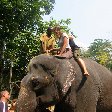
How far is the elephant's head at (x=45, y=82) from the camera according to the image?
5754mm

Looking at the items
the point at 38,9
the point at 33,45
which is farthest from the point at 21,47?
the point at 38,9

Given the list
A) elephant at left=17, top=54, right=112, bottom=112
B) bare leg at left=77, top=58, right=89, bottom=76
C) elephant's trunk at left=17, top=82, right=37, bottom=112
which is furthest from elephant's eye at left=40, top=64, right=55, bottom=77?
bare leg at left=77, top=58, right=89, bottom=76

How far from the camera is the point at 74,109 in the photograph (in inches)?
250

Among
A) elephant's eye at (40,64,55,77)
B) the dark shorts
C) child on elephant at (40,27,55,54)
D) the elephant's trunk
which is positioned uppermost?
child on elephant at (40,27,55,54)

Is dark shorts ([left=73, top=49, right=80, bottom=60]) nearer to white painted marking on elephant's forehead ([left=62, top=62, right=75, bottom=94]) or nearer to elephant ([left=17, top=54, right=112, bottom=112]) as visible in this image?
elephant ([left=17, top=54, right=112, bottom=112])

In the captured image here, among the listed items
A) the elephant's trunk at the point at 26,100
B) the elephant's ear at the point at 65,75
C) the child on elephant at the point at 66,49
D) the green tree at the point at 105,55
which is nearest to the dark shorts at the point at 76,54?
the child on elephant at the point at 66,49

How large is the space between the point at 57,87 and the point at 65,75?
0.85ft

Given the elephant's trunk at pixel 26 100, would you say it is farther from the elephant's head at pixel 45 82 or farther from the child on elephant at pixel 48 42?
the child on elephant at pixel 48 42

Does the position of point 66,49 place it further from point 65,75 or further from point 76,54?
point 65,75

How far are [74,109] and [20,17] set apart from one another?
18977mm

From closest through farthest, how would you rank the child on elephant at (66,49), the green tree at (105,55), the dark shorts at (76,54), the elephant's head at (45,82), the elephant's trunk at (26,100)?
the elephant's trunk at (26,100) → the elephant's head at (45,82) → the child on elephant at (66,49) → the dark shorts at (76,54) → the green tree at (105,55)

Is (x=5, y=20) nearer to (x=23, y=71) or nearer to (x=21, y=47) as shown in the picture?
(x=21, y=47)

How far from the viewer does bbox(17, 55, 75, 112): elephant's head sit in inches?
227

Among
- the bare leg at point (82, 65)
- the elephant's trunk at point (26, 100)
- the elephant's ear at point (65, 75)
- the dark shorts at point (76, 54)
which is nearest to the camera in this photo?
the elephant's trunk at point (26, 100)
